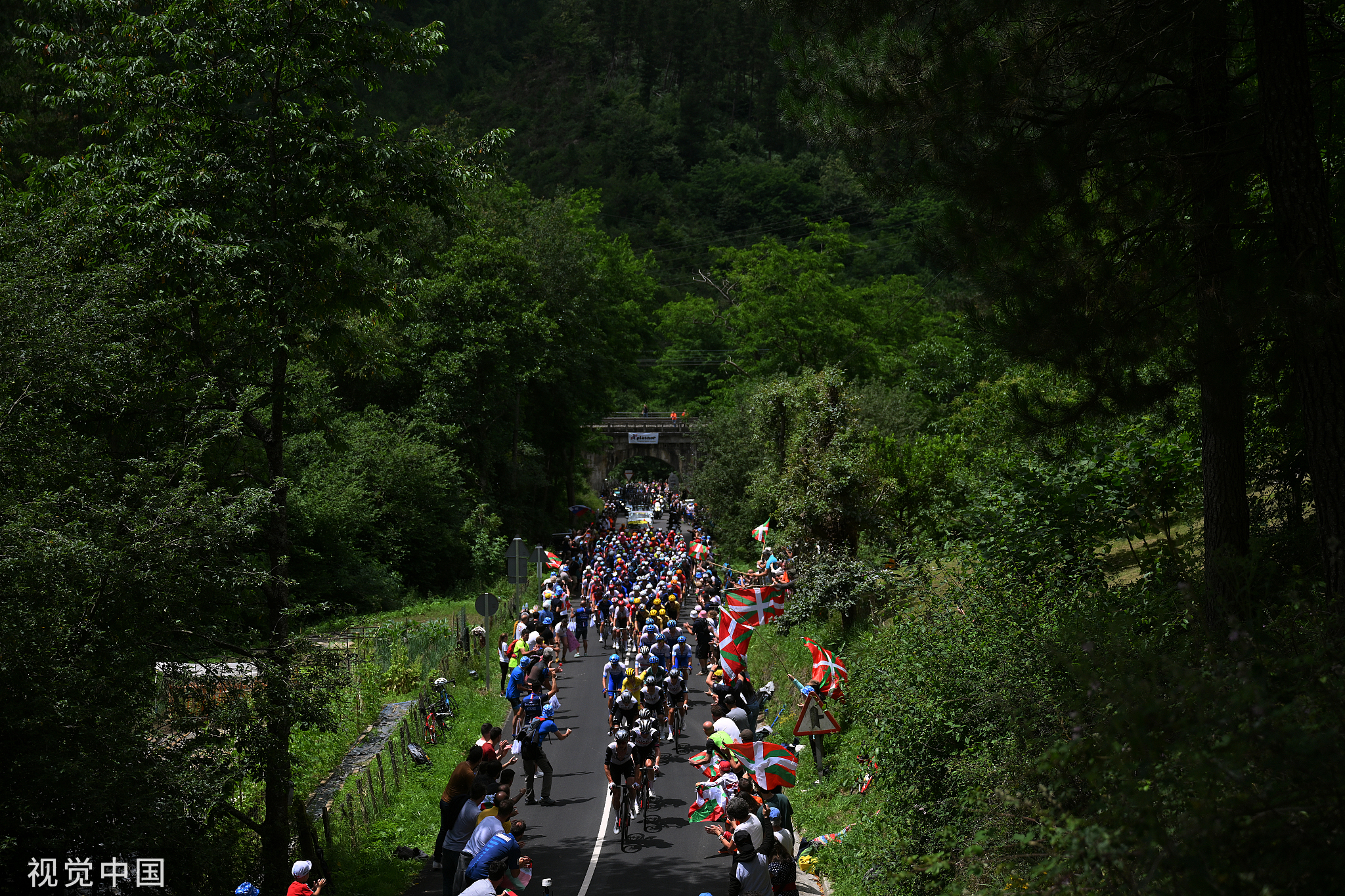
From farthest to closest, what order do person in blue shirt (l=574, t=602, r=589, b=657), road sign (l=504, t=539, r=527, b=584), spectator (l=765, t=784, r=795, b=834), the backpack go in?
1. person in blue shirt (l=574, t=602, r=589, b=657)
2. road sign (l=504, t=539, r=527, b=584)
3. the backpack
4. spectator (l=765, t=784, r=795, b=834)

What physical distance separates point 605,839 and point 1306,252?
10.7 metres

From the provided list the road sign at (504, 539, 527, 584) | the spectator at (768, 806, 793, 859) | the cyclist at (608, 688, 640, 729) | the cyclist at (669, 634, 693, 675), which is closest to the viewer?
the spectator at (768, 806, 793, 859)

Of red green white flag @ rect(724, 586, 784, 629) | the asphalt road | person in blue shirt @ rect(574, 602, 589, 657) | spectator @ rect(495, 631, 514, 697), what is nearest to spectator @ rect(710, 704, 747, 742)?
the asphalt road

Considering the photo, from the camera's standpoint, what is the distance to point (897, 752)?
1015 centimetres

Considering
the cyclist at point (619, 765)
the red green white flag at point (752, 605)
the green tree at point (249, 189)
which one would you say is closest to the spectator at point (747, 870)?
the cyclist at point (619, 765)

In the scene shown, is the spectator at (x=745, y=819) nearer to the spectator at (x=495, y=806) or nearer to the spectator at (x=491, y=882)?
the spectator at (x=491, y=882)

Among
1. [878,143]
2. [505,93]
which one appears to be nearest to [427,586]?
[878,143]

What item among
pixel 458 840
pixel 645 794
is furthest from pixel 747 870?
pixel 645 794

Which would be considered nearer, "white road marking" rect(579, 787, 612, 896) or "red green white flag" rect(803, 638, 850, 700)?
"white road marking" rect(579, 787, 612, 896)

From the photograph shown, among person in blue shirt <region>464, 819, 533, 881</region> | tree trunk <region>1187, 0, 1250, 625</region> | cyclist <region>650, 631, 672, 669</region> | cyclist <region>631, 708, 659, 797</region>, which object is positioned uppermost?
tree trunk <region>1187, 0, 1250, 625</region>

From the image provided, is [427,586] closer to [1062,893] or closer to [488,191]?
[488,191]

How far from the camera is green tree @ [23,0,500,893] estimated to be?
11.2 m

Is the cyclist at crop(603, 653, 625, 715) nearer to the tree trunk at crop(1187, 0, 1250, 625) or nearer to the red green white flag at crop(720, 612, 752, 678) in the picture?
the red green white flag at crop(720, 612, 752, 678)

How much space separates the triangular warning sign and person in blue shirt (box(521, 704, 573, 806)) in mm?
3625
